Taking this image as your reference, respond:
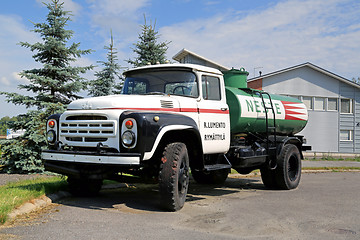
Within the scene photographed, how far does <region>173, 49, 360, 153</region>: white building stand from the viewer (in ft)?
90.2

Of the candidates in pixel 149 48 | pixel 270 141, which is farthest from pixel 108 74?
pixel 270 141

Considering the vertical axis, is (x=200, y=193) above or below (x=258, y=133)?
below

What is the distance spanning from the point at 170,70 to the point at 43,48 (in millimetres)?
8212

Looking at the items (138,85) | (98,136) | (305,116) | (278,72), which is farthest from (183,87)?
(278,72)

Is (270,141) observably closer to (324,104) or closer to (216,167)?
(216,167)

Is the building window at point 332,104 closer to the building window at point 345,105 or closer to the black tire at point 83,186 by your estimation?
the building window at point 345,105

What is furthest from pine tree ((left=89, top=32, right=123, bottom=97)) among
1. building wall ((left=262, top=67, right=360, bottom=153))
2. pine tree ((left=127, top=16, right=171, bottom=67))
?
building wall ((left=262, top=67, right=360, bottom=153))

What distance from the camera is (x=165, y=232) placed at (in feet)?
15.7

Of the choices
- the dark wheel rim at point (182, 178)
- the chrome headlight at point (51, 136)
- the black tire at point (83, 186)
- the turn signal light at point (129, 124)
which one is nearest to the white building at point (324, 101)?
the black tire at point (83, 186)

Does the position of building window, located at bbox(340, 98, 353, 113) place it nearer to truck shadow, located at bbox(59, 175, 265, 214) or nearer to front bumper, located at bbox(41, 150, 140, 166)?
truck shadow, located at bbox(59, 175, 265, 214)

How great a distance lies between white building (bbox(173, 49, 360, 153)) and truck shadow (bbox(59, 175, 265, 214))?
1816cm

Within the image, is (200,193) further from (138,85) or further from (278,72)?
(278,72)

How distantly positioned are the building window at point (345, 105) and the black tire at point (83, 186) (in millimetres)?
26028

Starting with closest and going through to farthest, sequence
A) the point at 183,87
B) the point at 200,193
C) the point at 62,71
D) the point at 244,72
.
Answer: the point at 183,87, the point at 200,193, the point at 244,72, the point at 62,71
